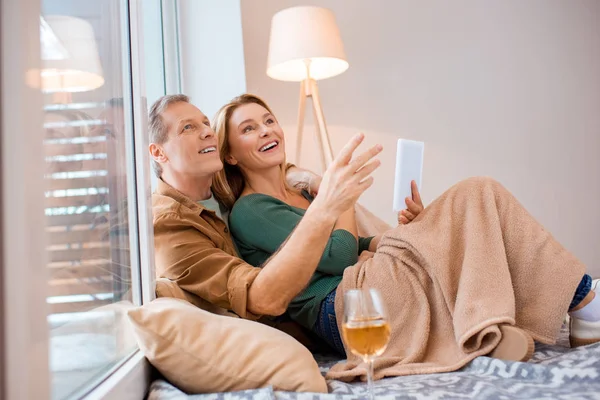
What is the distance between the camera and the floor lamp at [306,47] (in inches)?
118

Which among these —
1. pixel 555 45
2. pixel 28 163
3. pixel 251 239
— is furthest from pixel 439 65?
pixel 28 163

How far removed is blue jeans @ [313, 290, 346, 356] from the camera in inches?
64.6

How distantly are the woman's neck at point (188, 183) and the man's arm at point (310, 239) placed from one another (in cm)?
47

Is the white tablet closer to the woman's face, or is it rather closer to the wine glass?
the woman's face

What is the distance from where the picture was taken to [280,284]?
4.99 ft

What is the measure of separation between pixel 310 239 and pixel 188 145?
0.58 m

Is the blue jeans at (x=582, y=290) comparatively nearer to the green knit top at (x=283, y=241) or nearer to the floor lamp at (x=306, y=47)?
the green knit top at (x=283, y=241)

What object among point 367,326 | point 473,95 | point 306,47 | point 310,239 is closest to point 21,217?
point 367,326

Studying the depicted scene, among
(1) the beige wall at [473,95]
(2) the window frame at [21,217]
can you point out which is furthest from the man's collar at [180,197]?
(1) the beige wall at [473,95]

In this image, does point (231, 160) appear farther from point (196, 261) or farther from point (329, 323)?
point (329, 323)

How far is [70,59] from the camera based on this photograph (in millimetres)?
1024

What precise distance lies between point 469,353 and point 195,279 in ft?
2.33

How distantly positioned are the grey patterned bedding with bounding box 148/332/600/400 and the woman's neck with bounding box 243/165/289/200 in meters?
0.84

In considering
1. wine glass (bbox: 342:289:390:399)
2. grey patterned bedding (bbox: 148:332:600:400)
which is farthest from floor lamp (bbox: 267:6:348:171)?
wine glass (bbox: 342:289:390:399)
